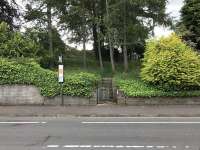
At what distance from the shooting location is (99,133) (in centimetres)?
1499

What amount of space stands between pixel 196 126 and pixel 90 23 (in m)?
15.9

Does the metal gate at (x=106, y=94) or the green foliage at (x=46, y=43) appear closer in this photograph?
the metal gate at (x=106, y=94)

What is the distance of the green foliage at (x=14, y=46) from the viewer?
26.2 meters

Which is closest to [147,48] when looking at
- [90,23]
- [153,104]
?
[153,104]

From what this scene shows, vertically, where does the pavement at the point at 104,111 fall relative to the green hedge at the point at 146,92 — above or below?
below

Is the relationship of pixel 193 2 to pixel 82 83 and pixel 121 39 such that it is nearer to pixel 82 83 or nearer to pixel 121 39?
pixel 121 39

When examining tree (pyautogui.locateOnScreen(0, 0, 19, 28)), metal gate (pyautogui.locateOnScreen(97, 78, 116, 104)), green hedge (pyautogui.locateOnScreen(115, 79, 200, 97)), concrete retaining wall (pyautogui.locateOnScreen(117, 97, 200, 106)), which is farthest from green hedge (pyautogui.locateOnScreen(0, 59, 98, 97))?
tree (pyautogui.locateOnScreen(0, 0, 19, 28))

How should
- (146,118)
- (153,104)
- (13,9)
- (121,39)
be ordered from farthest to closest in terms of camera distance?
1. (13,9)
2. (121,39)
3. (153,104)
4. (146,118)

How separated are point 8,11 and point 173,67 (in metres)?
17.0

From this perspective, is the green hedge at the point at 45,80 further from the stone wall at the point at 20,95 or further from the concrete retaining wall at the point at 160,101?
the concrete retaining wall at the point at 160,101

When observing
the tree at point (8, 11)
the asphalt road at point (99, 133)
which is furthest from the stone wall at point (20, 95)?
the tree at point (8, 11)

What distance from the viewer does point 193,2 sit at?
31375 mm

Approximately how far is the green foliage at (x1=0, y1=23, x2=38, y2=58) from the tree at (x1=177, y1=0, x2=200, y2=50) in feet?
27.7

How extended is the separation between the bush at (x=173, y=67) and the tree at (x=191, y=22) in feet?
20.6
